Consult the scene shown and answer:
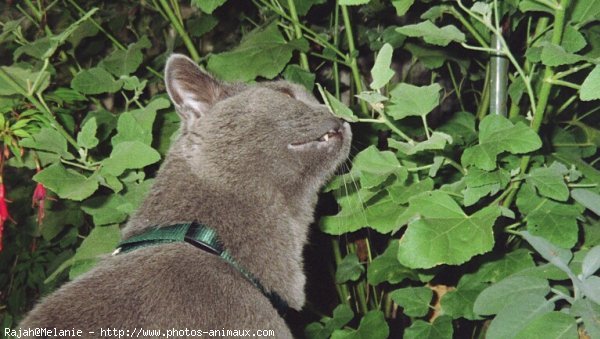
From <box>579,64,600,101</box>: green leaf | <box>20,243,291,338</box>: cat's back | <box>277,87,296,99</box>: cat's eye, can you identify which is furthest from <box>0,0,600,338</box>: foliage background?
<box>20,243,291,338</box>: cat's back

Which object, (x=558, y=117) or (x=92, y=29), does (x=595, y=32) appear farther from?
(x=92, y=29)

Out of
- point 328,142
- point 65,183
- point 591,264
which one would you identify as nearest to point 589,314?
point 591,264

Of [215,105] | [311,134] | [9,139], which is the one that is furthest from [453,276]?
[9,139]

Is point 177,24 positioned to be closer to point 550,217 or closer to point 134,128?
point 134,128

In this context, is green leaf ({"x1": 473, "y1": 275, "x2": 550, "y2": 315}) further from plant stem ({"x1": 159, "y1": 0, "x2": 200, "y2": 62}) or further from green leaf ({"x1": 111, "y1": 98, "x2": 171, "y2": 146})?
plant stem ({"x1": 159, "y1": 0, "x2": 200, "y2": 62})

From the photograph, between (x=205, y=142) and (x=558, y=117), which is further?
(x=558, y=117)

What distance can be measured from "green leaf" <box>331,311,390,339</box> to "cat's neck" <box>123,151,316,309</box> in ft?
1.10

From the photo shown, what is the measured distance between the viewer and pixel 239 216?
122 cm

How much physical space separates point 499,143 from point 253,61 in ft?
2.28

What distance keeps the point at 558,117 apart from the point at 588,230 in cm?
56

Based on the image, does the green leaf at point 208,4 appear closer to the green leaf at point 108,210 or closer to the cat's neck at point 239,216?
the cat's neck at point 239,216

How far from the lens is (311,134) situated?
130 centimetres

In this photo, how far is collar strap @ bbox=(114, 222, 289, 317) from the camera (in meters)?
1.13

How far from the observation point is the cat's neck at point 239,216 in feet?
3.94
